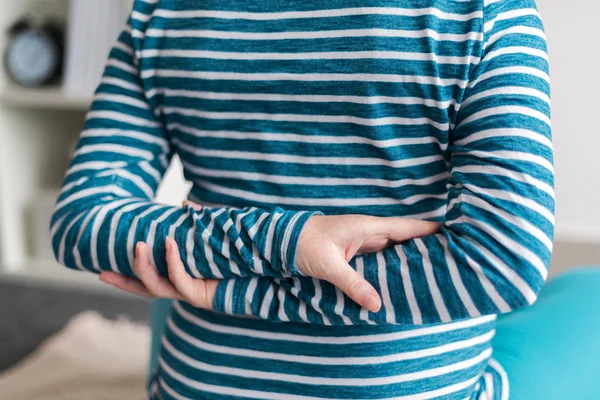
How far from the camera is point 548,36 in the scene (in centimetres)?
123

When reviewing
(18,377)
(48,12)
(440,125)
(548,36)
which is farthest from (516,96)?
(48,12)

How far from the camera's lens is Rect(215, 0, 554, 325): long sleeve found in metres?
0.54

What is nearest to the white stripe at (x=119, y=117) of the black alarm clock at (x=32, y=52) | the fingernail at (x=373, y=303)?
the fingernail at (x=373, y=303)

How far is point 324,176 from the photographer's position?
0.64 meters

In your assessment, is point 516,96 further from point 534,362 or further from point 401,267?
point 534,362

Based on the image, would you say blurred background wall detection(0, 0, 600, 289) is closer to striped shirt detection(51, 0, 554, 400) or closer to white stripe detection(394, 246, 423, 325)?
striped shirt detection(51, 0, 554, 400)

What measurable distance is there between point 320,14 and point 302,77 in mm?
55

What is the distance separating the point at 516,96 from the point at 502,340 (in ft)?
1.28

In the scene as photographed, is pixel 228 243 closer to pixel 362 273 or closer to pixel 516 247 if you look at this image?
pixel 362 273

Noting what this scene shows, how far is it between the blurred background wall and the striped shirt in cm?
63

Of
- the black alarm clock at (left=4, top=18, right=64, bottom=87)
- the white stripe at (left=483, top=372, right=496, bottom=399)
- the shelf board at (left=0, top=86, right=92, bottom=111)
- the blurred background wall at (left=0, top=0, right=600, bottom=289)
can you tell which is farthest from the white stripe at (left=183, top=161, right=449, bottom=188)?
the black alarm clock at (left=4, top=18, right=64, bottom=87)

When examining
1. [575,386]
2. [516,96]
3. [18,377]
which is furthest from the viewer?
[18,377]

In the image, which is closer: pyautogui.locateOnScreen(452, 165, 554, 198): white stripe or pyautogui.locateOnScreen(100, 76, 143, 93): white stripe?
pyautogui.locateOnScreen(452, 165, 554, 198): white stripe

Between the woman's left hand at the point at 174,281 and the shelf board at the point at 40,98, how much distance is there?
1.33 metres
